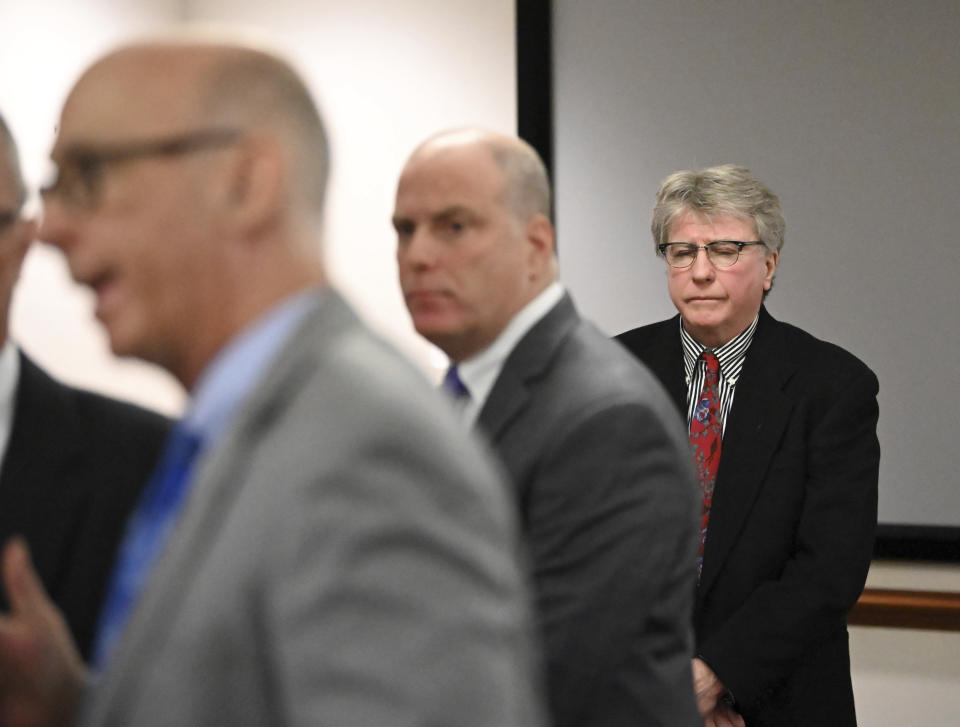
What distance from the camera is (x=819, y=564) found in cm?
221

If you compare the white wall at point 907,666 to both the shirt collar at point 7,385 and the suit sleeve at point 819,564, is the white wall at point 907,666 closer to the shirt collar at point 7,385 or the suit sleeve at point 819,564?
the suit sleeve at point 819,564

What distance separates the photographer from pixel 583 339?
158 centimetres

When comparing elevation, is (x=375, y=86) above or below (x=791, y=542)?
above

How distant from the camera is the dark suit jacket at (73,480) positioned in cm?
110

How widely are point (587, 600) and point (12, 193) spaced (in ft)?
2.49

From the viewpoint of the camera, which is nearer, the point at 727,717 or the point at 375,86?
the point at 727,717

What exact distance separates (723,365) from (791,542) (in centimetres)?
37

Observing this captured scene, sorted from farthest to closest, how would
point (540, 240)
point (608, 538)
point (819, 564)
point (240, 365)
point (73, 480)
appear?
point (819, 564) < point (540, 240) < point (608, 538) < point (73, 480) < point (240, 365)

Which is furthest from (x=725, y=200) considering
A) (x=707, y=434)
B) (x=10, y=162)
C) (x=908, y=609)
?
(x=10, y=162)

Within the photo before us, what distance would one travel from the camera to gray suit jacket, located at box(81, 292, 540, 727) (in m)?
0.66

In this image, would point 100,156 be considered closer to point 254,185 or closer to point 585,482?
point 254,185

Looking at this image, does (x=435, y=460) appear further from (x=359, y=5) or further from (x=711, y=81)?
(x=359, y=5)

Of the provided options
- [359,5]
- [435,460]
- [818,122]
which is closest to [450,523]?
[435,460]

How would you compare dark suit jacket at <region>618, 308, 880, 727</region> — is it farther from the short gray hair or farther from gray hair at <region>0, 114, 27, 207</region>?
gray hair at <region>0, 114, 27, 207</region>
